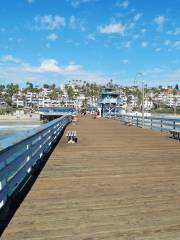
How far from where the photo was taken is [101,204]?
253 inches

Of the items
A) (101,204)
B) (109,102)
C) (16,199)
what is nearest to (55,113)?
(109,102)

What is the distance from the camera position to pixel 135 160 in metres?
12.0

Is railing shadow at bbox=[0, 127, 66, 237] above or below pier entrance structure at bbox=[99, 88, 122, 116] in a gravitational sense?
below

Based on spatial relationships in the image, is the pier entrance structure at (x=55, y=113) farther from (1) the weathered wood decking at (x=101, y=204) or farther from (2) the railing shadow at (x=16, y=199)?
(2) the railing shadow at (x=16, y=199)

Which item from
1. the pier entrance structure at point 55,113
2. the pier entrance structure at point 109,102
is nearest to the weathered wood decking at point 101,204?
the pier entrance structure at point 109,102

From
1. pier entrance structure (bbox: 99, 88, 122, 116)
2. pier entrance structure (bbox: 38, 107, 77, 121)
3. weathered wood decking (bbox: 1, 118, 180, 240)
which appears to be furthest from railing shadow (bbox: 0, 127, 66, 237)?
pier entrance structure (bbox: 38, 107, 77, 121)

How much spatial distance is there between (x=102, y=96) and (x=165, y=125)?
54.9 metres

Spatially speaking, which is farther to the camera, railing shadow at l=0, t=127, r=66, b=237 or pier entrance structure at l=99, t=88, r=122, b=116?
pier entrance structure at l=99, t=88, r=122, b=116

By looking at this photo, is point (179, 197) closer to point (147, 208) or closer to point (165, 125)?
point (147, 208)

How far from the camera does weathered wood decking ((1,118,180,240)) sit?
16.4 ft

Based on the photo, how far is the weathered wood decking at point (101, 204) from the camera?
16.4 feet

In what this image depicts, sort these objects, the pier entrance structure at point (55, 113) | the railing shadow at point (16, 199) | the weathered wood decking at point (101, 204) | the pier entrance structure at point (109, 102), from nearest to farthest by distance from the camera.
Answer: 1. the weathered wood decking at point (101, 204)
2. the railing shadow at point (16, 199)
3. the pier entrance structure at point (109, 102)
4. the pier entrance structure at point (55, 113)

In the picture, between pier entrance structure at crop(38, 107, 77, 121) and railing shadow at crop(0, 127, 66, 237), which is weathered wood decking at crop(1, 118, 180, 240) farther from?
pier entrance structure at crop(38, 107, 77, 121)

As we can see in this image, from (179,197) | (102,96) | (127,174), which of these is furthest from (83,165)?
(102,96)
